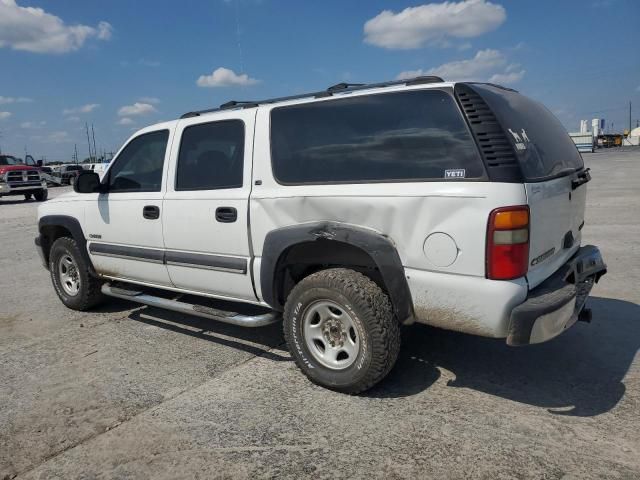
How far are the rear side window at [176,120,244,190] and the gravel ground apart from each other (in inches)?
55.7

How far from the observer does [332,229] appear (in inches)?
129

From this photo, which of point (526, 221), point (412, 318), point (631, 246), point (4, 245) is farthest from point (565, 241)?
point (4, 245)

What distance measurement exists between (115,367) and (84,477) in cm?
147

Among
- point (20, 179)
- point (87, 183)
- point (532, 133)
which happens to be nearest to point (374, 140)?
point (532, 133)

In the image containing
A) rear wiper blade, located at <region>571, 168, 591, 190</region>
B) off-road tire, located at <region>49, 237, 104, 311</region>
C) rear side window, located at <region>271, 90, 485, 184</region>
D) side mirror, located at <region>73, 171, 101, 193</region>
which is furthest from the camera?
off-road tire, located at <region>49, 237, 104, 311</region>

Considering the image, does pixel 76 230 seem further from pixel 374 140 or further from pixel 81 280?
pixel 374 140

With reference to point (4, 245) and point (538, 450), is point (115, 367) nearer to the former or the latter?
point (538, 450)

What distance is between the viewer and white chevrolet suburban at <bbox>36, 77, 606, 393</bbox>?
282 centimetres

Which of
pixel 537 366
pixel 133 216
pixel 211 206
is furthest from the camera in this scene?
pixel 133 216

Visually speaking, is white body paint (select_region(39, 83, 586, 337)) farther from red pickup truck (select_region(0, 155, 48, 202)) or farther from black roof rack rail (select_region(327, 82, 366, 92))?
red pickup truck (select_region(0, 155, 48, 202))

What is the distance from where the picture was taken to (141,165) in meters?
4.74

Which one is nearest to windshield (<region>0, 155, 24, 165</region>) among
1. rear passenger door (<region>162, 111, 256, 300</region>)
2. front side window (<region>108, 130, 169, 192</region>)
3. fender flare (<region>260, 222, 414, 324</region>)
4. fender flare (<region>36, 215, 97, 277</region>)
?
fender flare (<region>36, 215, 97, 277</region>)

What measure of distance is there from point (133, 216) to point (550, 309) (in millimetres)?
3538

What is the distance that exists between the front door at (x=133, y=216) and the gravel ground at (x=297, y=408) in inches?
25.3
